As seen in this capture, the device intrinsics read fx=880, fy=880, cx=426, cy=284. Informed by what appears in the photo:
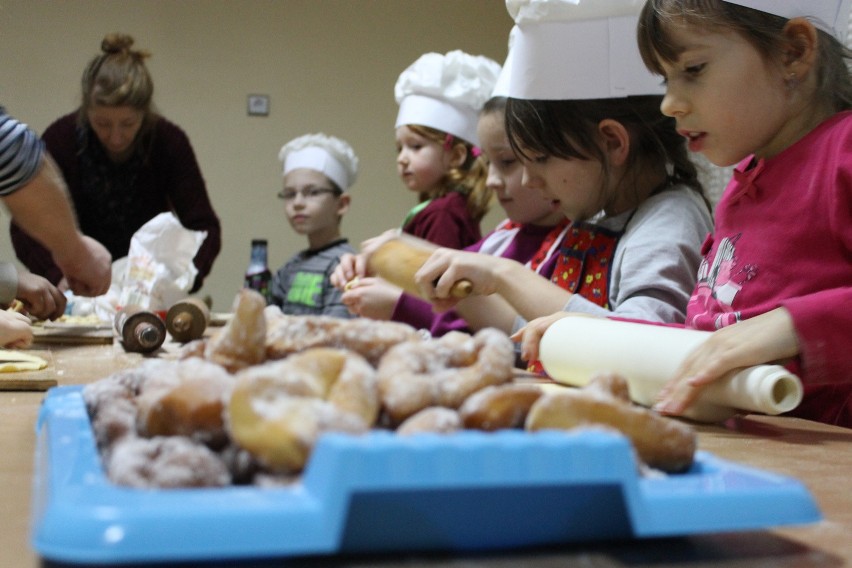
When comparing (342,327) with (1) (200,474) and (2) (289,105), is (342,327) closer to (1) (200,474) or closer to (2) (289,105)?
(1) (200,474)

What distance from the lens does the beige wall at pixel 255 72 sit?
15.1 ft

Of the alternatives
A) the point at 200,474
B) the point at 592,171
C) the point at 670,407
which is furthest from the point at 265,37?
the point at 200,474

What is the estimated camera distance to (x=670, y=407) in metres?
0.86

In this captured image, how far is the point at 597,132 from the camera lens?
1.57 m

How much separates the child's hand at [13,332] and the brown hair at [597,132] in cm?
89

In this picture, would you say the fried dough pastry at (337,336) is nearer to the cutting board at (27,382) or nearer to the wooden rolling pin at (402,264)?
the cutting board at (27,382)

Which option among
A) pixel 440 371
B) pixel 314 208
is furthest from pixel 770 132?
pixel 314 208

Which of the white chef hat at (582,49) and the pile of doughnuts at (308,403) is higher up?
the white chef hat at (582,49)

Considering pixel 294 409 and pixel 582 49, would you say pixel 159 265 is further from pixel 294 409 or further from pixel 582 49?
pixel 294 409

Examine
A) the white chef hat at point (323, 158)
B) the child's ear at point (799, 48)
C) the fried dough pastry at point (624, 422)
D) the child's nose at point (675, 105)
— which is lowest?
the fried dough pastry at point (624, 422)

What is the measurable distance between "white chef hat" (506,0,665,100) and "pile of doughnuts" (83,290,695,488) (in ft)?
3.54

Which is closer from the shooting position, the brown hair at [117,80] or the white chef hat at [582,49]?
the white chef hat at [582,49]

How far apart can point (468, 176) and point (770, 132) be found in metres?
1.63

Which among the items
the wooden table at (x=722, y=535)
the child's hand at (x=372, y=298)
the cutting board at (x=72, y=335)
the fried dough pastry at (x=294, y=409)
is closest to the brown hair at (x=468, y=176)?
the child's hand at (x=372, y=298)
